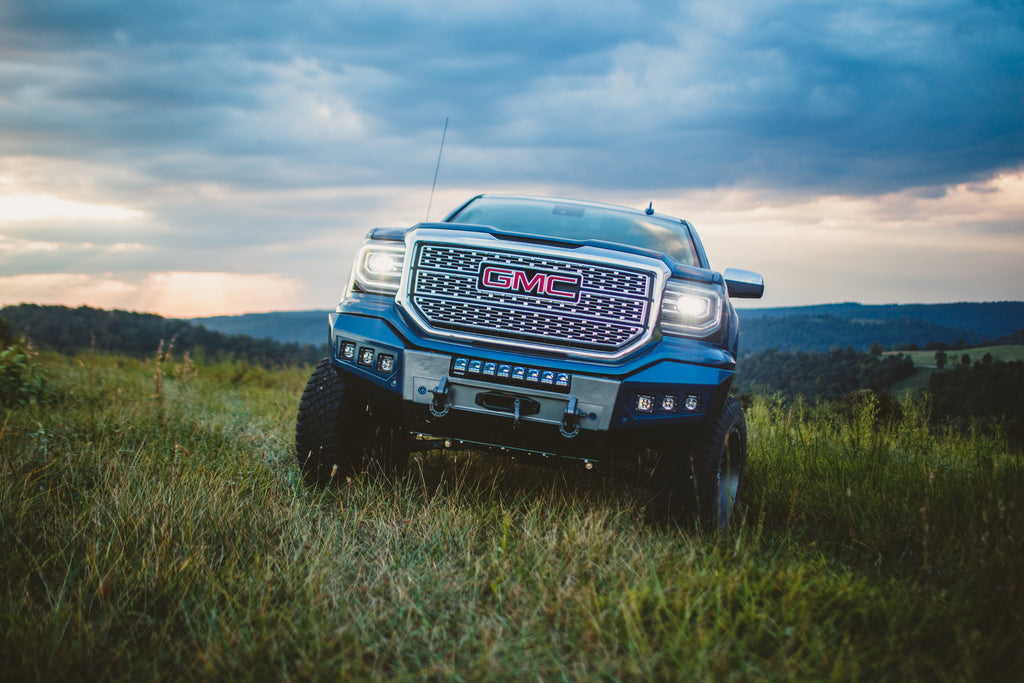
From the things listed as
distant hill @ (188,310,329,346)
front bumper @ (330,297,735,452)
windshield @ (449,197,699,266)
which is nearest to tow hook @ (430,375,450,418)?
front bumper @ (330,297,735,452)

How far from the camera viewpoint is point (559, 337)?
2.87 metres

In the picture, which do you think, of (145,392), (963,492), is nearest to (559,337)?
(963,492)

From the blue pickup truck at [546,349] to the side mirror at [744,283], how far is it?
692 mm

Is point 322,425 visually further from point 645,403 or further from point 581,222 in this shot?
point 581,222

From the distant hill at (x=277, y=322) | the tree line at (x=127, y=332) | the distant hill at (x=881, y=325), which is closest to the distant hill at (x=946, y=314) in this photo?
the distant hill at (x=881, y=325)

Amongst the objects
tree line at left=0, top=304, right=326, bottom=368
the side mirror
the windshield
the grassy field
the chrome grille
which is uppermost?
the windshield

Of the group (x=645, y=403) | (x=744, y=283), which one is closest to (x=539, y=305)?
(x=645, y=403)

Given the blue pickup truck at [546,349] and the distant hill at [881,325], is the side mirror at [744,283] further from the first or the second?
the distant hill at [881,325]

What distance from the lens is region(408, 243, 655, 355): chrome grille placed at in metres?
2.85

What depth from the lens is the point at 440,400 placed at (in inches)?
112

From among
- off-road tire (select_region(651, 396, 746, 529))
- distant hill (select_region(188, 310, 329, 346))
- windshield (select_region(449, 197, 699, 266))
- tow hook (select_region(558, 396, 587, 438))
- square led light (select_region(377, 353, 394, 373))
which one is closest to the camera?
tow hook (select_region(558, 396, 587, 438))

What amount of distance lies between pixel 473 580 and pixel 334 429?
4.21 ft

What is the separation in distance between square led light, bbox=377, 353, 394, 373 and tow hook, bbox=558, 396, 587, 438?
2.70 ft

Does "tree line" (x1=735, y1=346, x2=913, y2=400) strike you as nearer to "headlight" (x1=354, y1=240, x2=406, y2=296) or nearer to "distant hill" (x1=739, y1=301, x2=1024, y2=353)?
"distant hill" (x1=739, y1=301, x2=1024, y2=353)
